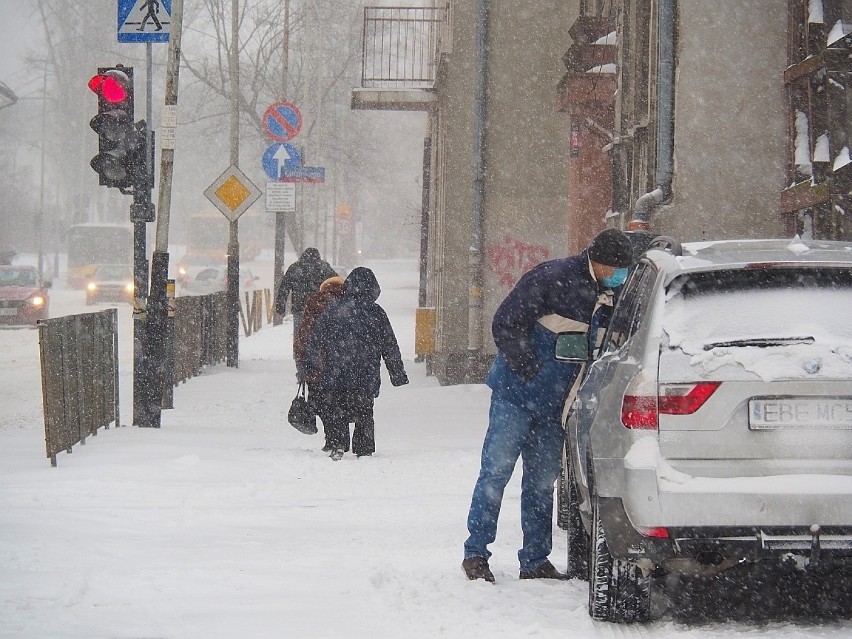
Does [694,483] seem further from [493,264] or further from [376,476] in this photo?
[493,264]

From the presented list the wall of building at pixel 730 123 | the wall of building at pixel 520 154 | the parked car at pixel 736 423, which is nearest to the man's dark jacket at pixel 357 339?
the wall of building at pixel 730 123

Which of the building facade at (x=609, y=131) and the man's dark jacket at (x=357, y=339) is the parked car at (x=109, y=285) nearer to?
the building facade at (x=609, y=131)

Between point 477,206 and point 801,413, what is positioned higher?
point 477,206

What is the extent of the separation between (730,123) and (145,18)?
589 centimetres

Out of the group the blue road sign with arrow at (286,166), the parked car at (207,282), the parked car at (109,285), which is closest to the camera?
the blue road sign with arrow at (286,166)

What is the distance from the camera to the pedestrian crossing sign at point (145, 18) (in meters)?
13.0

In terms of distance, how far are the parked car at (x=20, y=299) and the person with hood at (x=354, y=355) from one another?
21.3 m

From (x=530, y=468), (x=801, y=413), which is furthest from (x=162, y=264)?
(x=801, y=413)

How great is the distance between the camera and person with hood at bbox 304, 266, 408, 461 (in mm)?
10906

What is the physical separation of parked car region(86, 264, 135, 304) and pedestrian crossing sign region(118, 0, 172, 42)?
96.9 ft

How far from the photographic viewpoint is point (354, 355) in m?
10.9

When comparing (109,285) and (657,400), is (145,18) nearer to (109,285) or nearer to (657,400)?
(657,400)

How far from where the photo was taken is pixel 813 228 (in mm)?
10680

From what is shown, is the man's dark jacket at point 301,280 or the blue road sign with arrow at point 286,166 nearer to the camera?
the man's dark jacket at point 301,280
